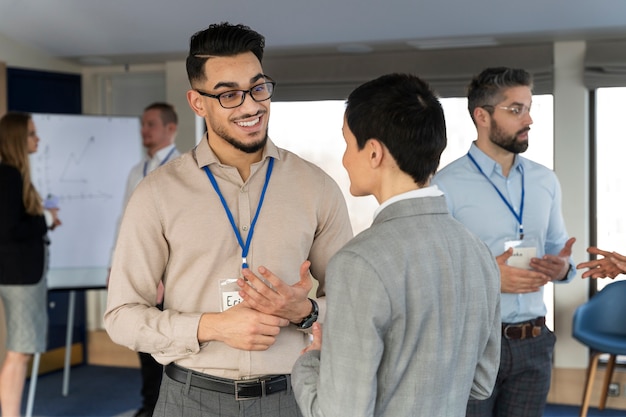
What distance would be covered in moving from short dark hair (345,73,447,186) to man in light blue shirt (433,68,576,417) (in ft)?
4.94

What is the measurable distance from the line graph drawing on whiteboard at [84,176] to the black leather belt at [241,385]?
4704 mm

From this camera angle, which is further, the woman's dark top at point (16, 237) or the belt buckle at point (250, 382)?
the woman's dark top at point (16, 237)

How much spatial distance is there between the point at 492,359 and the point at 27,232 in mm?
3950

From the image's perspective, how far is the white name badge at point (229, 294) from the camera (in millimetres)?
2164

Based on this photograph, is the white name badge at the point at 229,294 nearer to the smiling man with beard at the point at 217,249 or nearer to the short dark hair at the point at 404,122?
the smiling man with beard at the point at 217,249

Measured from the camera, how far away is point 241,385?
2137 millimetres

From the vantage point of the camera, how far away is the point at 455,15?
5.73m

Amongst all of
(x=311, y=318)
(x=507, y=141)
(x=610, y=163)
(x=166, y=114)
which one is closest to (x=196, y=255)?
(x=311, y=318)

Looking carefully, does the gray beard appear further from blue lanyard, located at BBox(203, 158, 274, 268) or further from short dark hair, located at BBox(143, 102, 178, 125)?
short dark hair, located at BBox(143, 102, 178, 125)

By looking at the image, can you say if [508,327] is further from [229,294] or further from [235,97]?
[235,97]

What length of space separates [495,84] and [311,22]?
293 cm

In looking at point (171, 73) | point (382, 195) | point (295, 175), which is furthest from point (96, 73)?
point (382, 195)

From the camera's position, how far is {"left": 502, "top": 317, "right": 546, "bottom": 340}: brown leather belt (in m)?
3.20

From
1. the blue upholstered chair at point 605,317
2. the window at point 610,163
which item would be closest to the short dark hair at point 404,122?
the blue upholstered chair at point 605,317
